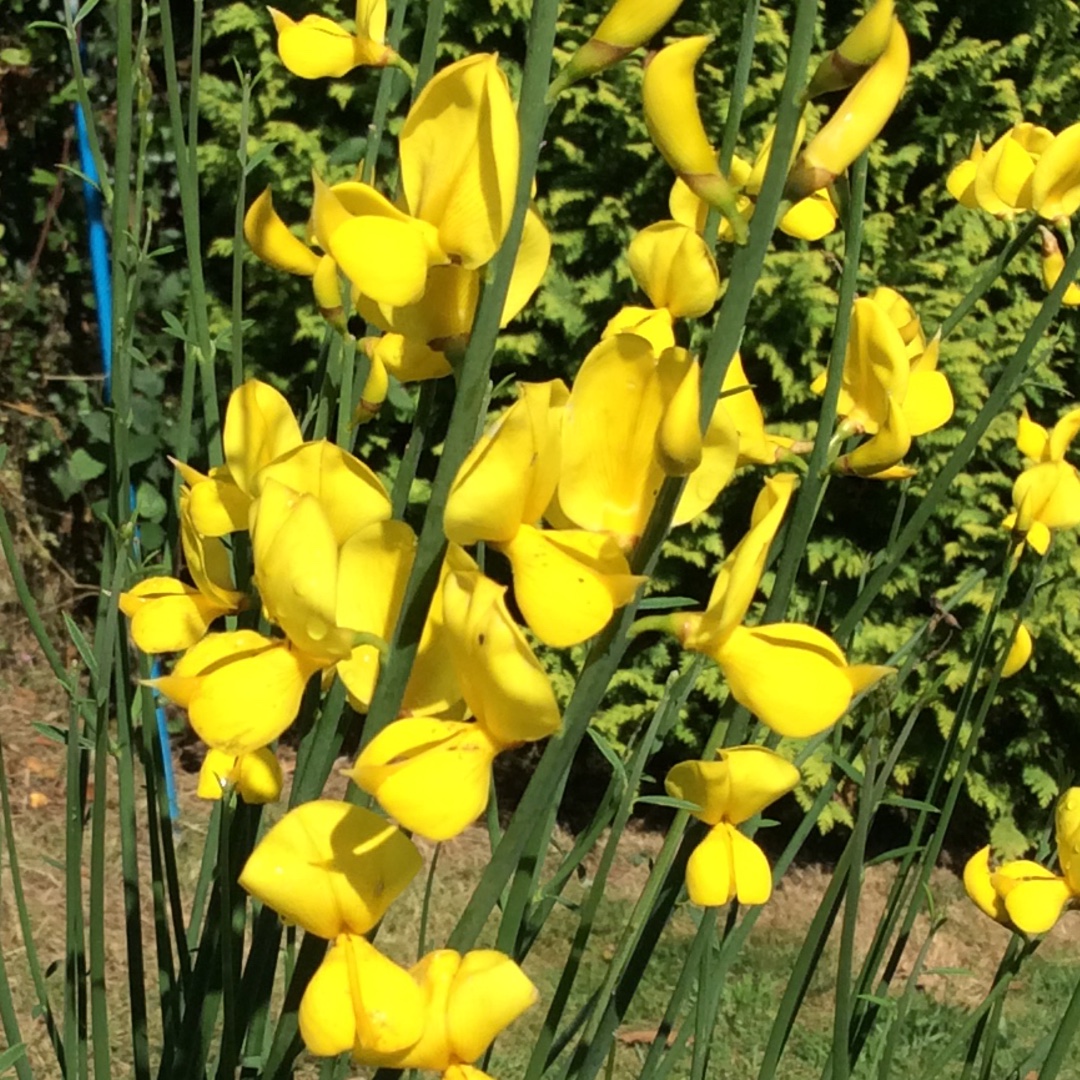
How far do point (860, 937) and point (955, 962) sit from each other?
0.61 feet

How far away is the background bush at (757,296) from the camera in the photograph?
7.80 feet

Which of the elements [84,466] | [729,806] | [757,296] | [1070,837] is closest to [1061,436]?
[1070,837]

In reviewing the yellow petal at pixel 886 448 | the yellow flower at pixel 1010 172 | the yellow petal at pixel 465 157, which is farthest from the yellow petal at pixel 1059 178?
the yellow petal at pixel 465 157

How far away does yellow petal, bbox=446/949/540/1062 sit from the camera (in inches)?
18.7

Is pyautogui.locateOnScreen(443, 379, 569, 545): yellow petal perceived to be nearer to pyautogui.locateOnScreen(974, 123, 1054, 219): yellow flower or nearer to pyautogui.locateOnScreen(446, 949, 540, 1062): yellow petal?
pyautogui.locateOnScreen(446, 949, 540, 1062): yellow petal

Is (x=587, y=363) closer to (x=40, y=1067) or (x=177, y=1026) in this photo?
(x=177, y=1026)

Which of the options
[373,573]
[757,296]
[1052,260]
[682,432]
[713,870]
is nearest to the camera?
[682,432]

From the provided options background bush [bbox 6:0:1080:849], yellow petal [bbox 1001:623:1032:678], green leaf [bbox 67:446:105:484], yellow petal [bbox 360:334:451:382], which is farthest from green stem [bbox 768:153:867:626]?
green leaf [bbox 67:446:105:484]

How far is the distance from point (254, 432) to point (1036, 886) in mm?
536

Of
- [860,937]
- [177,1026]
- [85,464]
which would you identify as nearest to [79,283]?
[85,464]

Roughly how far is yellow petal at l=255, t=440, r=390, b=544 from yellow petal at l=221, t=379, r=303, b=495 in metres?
0.03

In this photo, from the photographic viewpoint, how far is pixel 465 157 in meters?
0.46

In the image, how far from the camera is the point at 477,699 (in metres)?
0.47

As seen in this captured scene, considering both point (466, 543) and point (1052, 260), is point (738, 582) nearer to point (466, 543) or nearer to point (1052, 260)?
point (466, 543)
